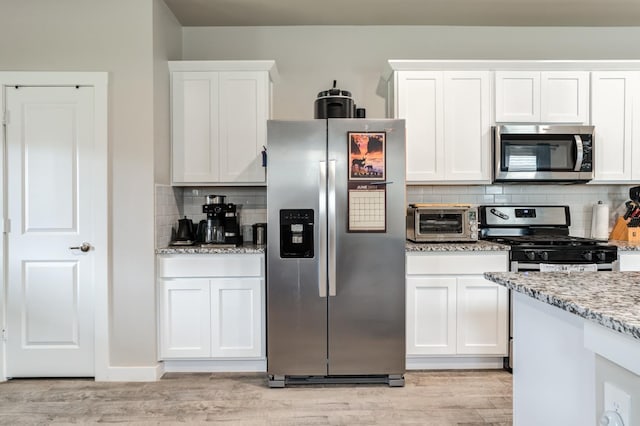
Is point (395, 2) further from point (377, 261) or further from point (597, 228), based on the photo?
point (597, 228)

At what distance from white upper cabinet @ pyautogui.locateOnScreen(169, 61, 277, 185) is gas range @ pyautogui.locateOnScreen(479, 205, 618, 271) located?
1.90 m

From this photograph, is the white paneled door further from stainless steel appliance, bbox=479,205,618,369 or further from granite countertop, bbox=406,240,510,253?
stainless steel appliance, bbox=479,205,618,369

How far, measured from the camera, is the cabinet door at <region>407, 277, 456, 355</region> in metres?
2.86

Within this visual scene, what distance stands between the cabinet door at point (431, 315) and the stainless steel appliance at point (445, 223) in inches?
12.8

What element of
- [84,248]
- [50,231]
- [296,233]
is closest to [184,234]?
[84,248]

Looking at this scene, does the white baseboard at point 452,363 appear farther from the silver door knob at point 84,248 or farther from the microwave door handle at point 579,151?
the silver door knob at point 84,248

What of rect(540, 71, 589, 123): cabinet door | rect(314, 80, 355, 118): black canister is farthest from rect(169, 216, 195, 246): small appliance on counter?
rect(540, 71, 589, 123): cabinet door

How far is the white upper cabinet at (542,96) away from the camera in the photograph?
309 cm

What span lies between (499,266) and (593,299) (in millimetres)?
1815

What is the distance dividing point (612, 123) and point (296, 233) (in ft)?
8.35

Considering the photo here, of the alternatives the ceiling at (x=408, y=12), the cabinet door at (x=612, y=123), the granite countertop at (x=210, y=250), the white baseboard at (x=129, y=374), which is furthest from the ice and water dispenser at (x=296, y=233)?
the cabinet door at (x=612, y=123)

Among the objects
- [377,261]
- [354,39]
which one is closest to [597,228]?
[377,261]

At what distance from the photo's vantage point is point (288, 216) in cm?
264

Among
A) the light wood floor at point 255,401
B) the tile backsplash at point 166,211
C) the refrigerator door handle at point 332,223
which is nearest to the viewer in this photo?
the light wood floor at point 255,401
